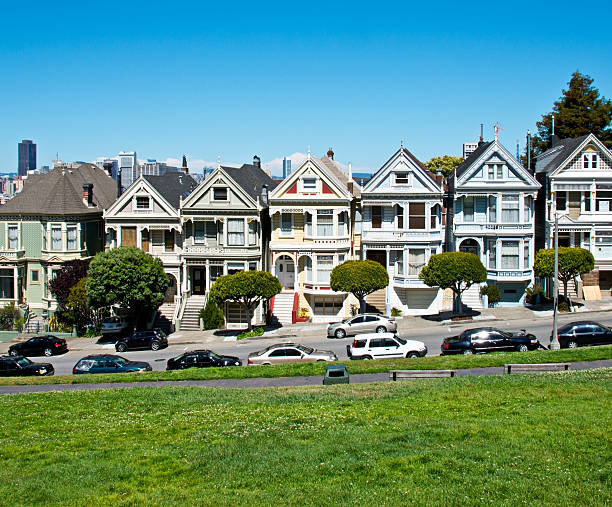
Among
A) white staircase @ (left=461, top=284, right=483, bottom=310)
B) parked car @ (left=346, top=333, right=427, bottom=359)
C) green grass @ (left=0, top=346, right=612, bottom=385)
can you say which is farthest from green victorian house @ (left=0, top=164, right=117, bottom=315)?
white staircase @ (left=461, top=284, right=483, bottom=310)

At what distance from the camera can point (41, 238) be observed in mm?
52281

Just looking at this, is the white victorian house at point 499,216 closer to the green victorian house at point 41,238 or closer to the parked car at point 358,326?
the parked car at point 358,326

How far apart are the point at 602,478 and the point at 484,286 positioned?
34.1m

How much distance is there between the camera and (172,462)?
16.4 m

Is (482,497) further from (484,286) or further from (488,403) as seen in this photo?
(484,286)

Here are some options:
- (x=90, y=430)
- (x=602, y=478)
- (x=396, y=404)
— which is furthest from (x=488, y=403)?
(x=90, y=430)

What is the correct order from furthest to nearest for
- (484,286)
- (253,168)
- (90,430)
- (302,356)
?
(253,168) → (484,286) → (302,356) → (90,430)

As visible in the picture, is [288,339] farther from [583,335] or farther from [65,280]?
[65,280]

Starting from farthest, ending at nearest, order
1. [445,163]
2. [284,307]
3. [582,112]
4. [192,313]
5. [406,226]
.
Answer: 1. [445,163]
2. [582,112]
3. [192,313]
4. [284,307]
5. [406,226]

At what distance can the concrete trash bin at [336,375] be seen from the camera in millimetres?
26016

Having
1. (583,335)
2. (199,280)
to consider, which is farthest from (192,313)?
(583,335)

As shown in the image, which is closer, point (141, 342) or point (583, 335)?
point (583, 335)

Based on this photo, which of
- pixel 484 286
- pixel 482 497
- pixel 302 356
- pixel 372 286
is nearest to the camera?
pixel 482 497

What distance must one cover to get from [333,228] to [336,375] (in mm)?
23572
